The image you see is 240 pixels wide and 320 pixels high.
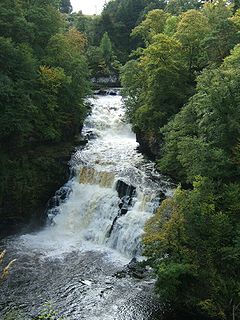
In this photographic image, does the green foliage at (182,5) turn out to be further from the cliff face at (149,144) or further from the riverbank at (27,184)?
the riverbank at (27,184)

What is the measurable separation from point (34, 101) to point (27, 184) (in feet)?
18.3

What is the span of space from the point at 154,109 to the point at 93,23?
4645 centimetres

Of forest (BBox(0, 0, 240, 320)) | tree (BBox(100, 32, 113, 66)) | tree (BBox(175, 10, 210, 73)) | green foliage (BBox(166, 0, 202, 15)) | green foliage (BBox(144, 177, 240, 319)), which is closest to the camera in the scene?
green foliage (BBox(144, 177, 240, 319))

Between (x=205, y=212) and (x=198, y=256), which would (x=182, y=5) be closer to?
(x=205, y=212)

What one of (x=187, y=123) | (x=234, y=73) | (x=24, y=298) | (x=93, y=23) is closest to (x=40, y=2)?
(x=187, y=123)

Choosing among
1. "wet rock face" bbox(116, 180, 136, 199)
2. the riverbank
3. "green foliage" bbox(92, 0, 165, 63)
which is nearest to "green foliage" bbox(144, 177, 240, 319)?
"wet rock face" bbox(116, 180, 136, 199)

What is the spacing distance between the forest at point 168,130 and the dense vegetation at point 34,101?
7 cm

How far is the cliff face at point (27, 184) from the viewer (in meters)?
25.0

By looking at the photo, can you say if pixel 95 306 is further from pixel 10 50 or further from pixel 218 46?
pixel 218 46

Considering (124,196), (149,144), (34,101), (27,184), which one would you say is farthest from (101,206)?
(34,101)

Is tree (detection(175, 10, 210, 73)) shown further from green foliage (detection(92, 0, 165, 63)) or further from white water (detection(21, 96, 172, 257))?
green foliage (detection(92, 0, 165, 63))

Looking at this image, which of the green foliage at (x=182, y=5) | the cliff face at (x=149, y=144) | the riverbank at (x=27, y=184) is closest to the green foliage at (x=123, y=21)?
the green foliage at (x=182, y=5)

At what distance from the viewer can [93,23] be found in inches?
2751

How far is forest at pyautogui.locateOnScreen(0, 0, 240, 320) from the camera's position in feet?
50.6
